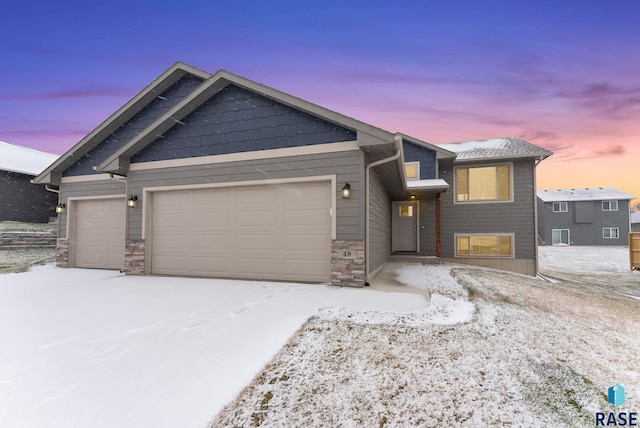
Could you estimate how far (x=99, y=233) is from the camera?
10.1m

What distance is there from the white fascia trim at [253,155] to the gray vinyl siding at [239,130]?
107mm

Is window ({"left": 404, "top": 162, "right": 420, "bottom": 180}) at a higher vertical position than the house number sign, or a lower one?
higher

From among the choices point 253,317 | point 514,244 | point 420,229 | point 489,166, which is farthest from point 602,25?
point 253,317

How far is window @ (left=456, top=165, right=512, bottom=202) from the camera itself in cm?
1201

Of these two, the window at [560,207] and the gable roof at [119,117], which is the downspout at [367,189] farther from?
the window at [560,207]

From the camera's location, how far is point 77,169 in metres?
10.4

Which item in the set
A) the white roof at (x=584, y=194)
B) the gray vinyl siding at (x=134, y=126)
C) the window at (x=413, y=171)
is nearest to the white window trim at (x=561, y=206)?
the white roof at (x=584, y=194)

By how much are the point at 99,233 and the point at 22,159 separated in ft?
46.1

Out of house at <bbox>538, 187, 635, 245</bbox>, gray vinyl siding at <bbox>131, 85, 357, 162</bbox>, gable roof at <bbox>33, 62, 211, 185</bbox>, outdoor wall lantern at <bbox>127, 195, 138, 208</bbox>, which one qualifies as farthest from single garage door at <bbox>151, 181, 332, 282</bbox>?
house at <bbox>538, 187, 635, 245</bbox>

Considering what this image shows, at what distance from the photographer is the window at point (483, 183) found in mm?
12008

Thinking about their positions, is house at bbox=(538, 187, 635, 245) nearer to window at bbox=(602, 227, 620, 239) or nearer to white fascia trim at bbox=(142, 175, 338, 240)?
window at bbox=(602, 227, 620, 239)

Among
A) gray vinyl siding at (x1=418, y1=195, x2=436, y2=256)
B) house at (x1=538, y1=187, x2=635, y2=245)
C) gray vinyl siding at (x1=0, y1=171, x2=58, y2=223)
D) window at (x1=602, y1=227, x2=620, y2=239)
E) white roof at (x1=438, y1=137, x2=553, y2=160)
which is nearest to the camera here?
white roof at (x1=438, y1=137, x2=553, y2=160)

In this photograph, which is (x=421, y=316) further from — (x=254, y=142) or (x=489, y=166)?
(x=489, y=166)

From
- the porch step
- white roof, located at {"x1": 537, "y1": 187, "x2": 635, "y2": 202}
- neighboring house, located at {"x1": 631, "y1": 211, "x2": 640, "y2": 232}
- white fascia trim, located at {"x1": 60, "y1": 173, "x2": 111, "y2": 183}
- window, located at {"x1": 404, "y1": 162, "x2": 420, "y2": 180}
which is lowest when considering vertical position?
the porch step
